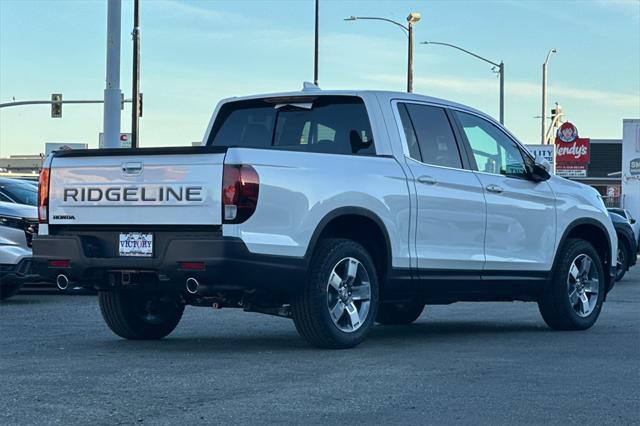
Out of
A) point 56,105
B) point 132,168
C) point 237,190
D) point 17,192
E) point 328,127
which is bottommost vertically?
point 17,192

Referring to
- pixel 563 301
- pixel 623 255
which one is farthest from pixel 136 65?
pixel 563 301

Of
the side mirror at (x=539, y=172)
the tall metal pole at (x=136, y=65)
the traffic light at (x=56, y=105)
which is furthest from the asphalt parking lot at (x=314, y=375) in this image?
the traffic light at (x=56, y=105)

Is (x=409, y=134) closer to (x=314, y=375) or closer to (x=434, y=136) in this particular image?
(x=434, y=136)

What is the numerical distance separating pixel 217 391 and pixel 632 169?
174 feet

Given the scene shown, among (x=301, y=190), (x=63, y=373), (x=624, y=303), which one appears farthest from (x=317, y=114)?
(x=624, y=303)

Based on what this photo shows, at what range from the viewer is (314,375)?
8.19m

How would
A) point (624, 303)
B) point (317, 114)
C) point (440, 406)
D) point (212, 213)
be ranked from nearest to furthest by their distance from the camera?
1. point (440, 406)
2. point (212, 213)
3. point (317, 114)
4. point (624, 303)

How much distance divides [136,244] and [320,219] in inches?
52.7

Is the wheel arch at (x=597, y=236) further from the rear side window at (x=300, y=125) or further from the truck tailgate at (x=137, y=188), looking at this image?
the truck tailgate at (x=137, y=188)

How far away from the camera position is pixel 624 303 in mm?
15977

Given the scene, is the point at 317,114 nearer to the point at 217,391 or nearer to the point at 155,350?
the point at 155,350

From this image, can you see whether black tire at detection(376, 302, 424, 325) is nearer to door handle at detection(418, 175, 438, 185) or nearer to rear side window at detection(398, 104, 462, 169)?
rear side window at detection(398, 104, 462, 169)

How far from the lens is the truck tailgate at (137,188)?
9008 millimetres

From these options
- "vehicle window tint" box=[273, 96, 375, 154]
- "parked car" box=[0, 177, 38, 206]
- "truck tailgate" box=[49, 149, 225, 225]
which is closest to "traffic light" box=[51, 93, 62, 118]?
"parked car" box=[0, 177, 38, 206]
